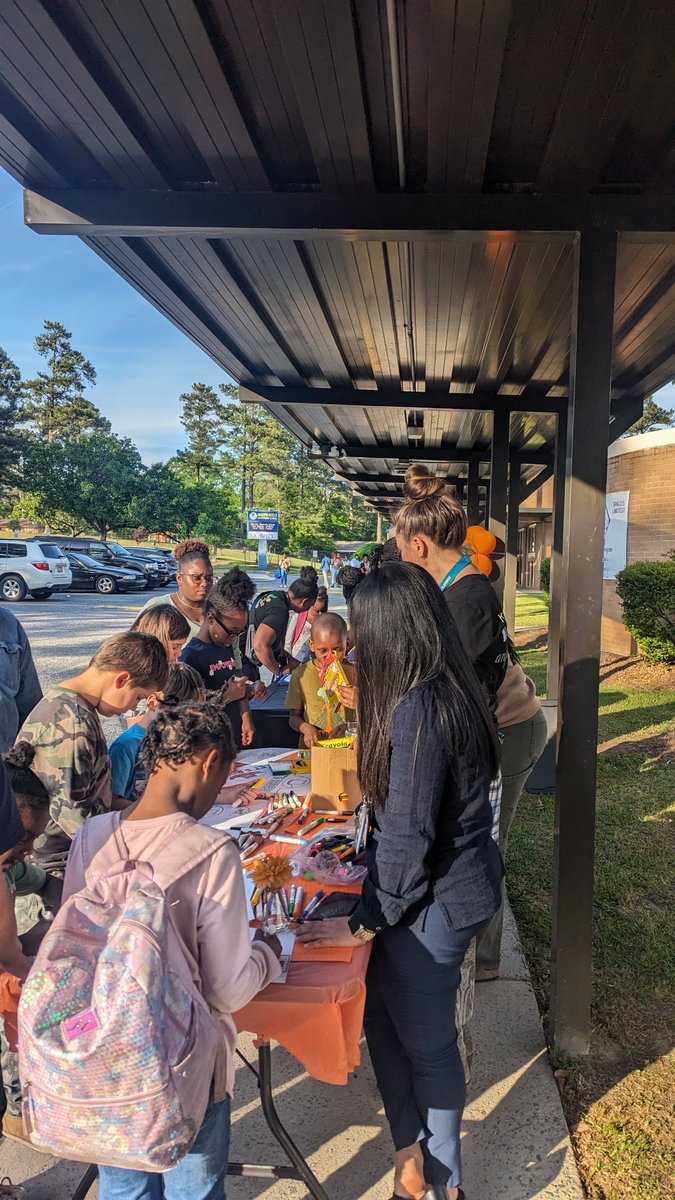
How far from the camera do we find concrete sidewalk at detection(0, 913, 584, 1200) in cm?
218

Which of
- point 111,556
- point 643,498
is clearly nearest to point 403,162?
point 643,498

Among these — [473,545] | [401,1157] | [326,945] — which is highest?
[473,545]

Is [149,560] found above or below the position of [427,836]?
above

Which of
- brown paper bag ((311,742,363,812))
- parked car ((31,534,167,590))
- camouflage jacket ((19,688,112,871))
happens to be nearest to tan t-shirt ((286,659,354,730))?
brown paper bag ((311,742,363,812))

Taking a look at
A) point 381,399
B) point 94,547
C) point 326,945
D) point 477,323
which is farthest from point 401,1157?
point 94,547

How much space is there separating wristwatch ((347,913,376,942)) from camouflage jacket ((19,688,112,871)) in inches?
34.9

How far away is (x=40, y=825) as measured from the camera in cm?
202

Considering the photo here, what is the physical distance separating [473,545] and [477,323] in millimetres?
2309

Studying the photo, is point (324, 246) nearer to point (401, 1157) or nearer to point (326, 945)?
point (326, 945)

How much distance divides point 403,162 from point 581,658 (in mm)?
2042

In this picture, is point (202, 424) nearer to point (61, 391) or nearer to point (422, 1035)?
point (61, 391)

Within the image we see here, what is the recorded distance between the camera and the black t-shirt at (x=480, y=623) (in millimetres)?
2475

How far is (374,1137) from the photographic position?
237 cm

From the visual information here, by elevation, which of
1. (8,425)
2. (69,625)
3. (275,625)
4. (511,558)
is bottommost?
(69,625)
